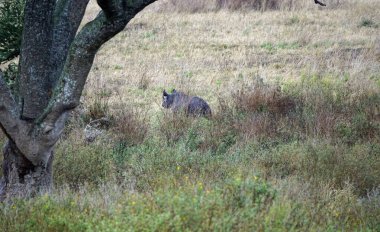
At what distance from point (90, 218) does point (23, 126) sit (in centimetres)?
168

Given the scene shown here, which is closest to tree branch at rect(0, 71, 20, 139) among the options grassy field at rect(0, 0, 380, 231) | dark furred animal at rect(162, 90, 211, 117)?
grassy field at rect(0, 0, 380, 231)

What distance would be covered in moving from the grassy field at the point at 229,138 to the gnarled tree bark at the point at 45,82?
50 cm

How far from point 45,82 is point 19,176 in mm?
1111

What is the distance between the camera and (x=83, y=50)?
5594 millimetres

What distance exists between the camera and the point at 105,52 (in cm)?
1775

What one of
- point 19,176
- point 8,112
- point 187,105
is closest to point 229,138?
point 187,105

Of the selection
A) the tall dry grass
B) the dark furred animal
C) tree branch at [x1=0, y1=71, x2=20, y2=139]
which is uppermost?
the tall dry grass

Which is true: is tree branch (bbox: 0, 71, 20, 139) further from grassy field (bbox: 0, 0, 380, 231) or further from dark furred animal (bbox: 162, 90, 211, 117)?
dark furred animal (bbox: 162, 90, 211, 117)

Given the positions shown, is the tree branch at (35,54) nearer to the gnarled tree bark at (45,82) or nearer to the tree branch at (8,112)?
the gnarled tree bark at (45,82)

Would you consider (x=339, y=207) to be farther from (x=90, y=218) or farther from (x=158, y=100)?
(x=158, y=100)

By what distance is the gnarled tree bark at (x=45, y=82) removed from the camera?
5566 mm

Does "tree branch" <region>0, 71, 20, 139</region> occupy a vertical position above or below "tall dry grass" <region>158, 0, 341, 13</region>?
below

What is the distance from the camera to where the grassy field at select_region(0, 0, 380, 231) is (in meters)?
4.63

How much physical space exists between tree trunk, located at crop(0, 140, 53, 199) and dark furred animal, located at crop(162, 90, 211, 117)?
4425mm
